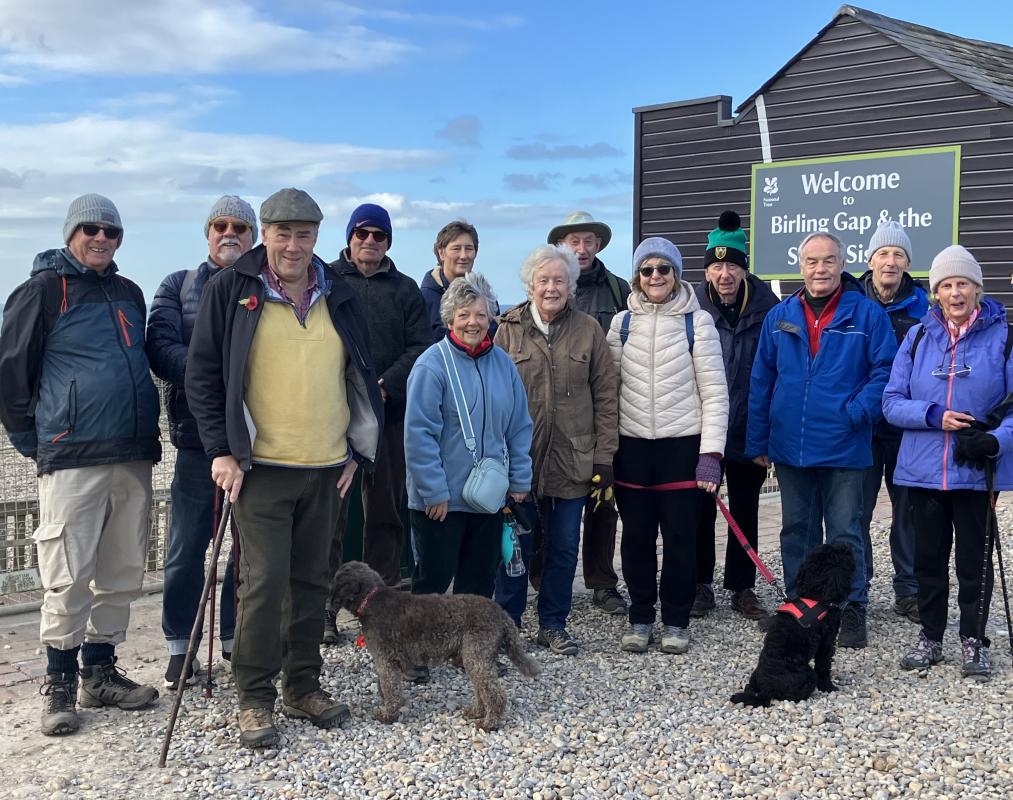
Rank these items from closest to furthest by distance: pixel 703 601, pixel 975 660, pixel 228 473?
pixel 228 473, pixel 975 660, pixel 703 601

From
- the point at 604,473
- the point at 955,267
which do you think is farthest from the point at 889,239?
the point at 604,473

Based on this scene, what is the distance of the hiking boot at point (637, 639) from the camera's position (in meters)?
5.42

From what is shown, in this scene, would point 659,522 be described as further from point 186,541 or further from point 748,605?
point 186,541

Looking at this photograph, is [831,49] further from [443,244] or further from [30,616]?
[30,616]

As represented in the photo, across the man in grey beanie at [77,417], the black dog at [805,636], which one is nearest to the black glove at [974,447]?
the black dog at [805,636]

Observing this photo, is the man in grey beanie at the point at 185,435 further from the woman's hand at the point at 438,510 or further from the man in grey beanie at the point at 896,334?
the man in grey beanie at the point at 896,334

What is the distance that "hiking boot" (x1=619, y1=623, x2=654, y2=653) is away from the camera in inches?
213

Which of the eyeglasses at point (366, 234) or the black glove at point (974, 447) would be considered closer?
the black glove at point (974, 447)

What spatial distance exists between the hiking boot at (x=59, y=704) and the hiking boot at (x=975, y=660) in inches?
159

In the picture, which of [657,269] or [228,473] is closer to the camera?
[228,473]

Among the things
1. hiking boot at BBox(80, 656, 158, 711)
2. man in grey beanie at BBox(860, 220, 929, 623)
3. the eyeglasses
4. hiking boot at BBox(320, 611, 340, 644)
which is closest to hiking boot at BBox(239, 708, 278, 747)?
hiking boot at BBox(80, 656, 158, 711)

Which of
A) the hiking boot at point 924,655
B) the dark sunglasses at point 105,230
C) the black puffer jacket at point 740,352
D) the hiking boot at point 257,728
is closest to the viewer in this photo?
the hiking boot at point 257,728

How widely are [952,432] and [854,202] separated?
8.43 metres

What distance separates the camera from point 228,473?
396 centimetres
